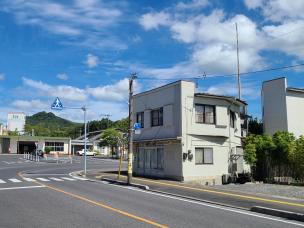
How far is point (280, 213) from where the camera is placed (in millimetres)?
13320

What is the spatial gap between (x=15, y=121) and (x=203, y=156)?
11161 centimetres

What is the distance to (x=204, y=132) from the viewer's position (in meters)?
29.4

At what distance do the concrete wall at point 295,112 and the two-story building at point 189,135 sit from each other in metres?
4.69

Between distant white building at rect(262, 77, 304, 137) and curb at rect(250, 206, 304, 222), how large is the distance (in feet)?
73.1

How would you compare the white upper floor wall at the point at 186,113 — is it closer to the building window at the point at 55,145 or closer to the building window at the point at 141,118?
the building window at the point at 141,118

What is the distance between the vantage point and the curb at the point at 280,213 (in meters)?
12.6

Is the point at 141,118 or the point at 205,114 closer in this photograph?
the point at 205,114

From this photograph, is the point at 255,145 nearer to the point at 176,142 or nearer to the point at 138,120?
the point at 176,142

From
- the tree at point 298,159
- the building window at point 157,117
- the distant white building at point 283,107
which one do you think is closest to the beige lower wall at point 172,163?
the building window at point 157,117

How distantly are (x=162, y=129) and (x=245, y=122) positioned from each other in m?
11.1

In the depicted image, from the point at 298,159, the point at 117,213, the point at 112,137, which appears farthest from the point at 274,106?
the point at 112,137

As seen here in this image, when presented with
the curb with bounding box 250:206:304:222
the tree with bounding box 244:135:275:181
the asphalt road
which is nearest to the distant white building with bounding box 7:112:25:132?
the tree with bounding box 244:135:275:181

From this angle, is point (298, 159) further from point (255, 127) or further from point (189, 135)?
point (255, 127)

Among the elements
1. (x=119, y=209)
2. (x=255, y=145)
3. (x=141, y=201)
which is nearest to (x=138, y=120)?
(x=255, y=145)
